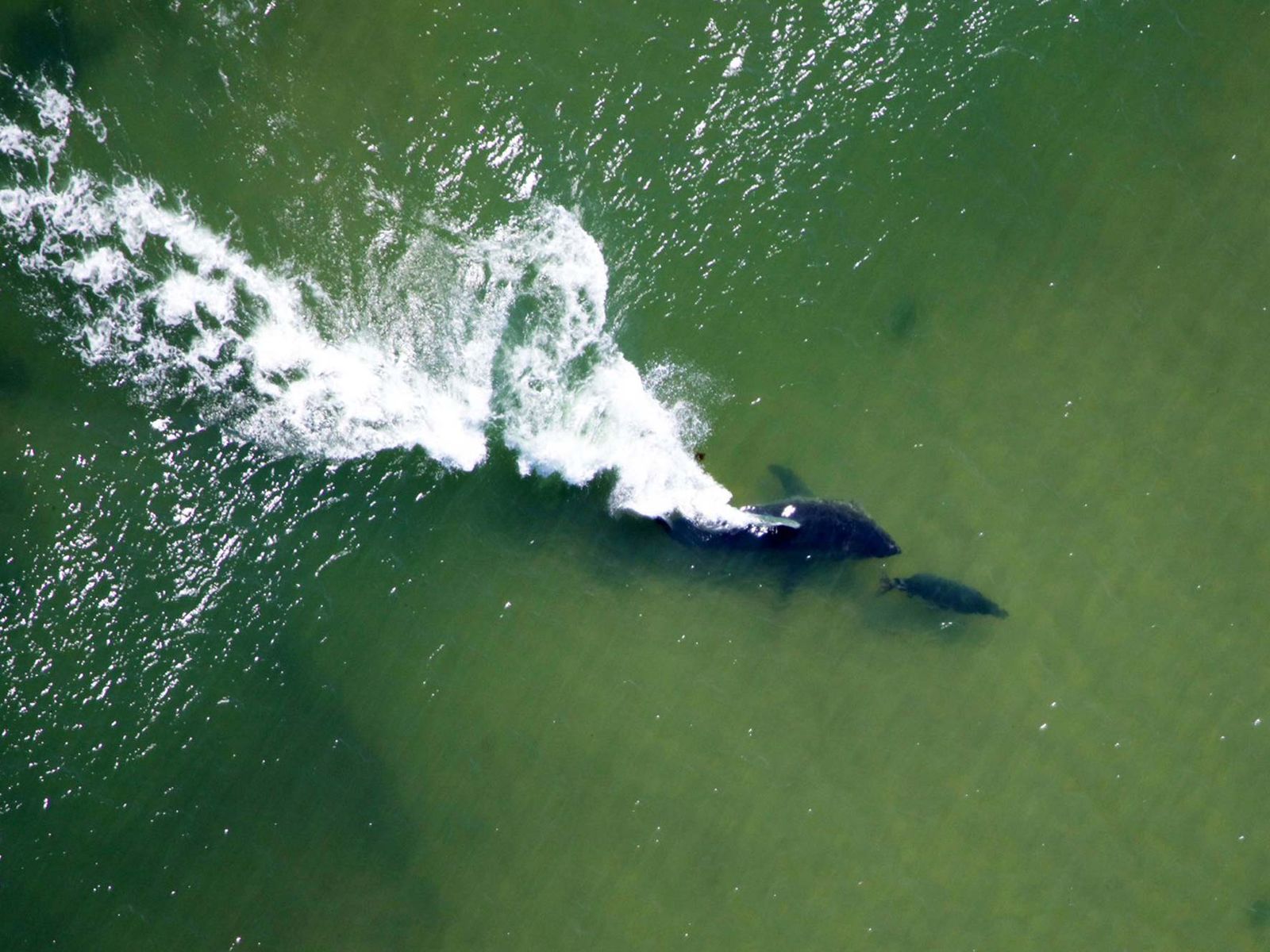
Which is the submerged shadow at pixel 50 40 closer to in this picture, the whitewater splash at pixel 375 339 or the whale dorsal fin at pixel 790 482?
the whitewater splash at pixel 375 339

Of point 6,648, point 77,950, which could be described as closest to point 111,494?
point 6,648

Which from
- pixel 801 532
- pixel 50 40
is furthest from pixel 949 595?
pixel 50 40

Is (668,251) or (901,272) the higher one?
(901,272)

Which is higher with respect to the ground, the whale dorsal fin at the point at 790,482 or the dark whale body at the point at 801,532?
the whale dorsal fin at the point at 790,482

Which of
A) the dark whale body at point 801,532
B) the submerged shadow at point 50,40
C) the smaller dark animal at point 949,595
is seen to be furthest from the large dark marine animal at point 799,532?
the submerged shadow at point 50,40

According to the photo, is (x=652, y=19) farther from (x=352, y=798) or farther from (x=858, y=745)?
(x=352, y=798)

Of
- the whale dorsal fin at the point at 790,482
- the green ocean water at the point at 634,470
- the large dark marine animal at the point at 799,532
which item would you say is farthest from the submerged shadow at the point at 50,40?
the whale dorsal fin at the point at 790,482

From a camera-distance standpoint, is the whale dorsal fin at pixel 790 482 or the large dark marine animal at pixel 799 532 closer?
the large dark marine animal at pixel 799 532
